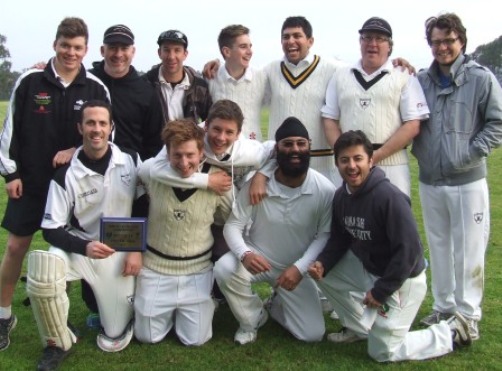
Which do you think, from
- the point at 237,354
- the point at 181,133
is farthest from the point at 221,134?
the point at 237,354

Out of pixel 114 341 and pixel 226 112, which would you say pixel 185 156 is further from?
pixel 114 341

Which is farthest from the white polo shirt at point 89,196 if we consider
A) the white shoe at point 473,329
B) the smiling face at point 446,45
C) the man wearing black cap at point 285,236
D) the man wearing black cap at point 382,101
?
the white shoe at point 473,329

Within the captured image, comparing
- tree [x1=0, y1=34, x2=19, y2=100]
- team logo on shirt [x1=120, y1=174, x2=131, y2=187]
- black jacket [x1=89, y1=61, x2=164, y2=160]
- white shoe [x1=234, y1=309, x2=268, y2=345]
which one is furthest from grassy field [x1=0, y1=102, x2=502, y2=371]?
tree [x1=0, y1=34, x2=19, y2=100]

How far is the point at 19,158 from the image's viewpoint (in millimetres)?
4969

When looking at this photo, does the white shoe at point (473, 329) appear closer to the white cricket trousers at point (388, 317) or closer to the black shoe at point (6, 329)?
the white cricket trousers at point (388, 317)

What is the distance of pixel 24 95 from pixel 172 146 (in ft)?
4.50

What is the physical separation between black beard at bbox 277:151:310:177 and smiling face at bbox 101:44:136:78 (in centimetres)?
171

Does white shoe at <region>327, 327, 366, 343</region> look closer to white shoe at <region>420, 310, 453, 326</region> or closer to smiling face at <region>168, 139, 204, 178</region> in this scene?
white shoe at <region>420, 310, 453, 326</region>

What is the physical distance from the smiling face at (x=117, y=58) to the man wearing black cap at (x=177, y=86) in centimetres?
33

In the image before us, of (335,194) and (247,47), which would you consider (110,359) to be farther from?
(247,47)

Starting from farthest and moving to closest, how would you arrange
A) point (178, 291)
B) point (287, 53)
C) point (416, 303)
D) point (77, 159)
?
point (287, 53)
point (178, 291)
point (77, 159)
point (416, 303)

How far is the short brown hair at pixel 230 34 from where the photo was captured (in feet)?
18.5

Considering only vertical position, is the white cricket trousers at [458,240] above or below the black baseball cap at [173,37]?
below

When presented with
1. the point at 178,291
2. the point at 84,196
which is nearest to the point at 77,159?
the point at 84,196
